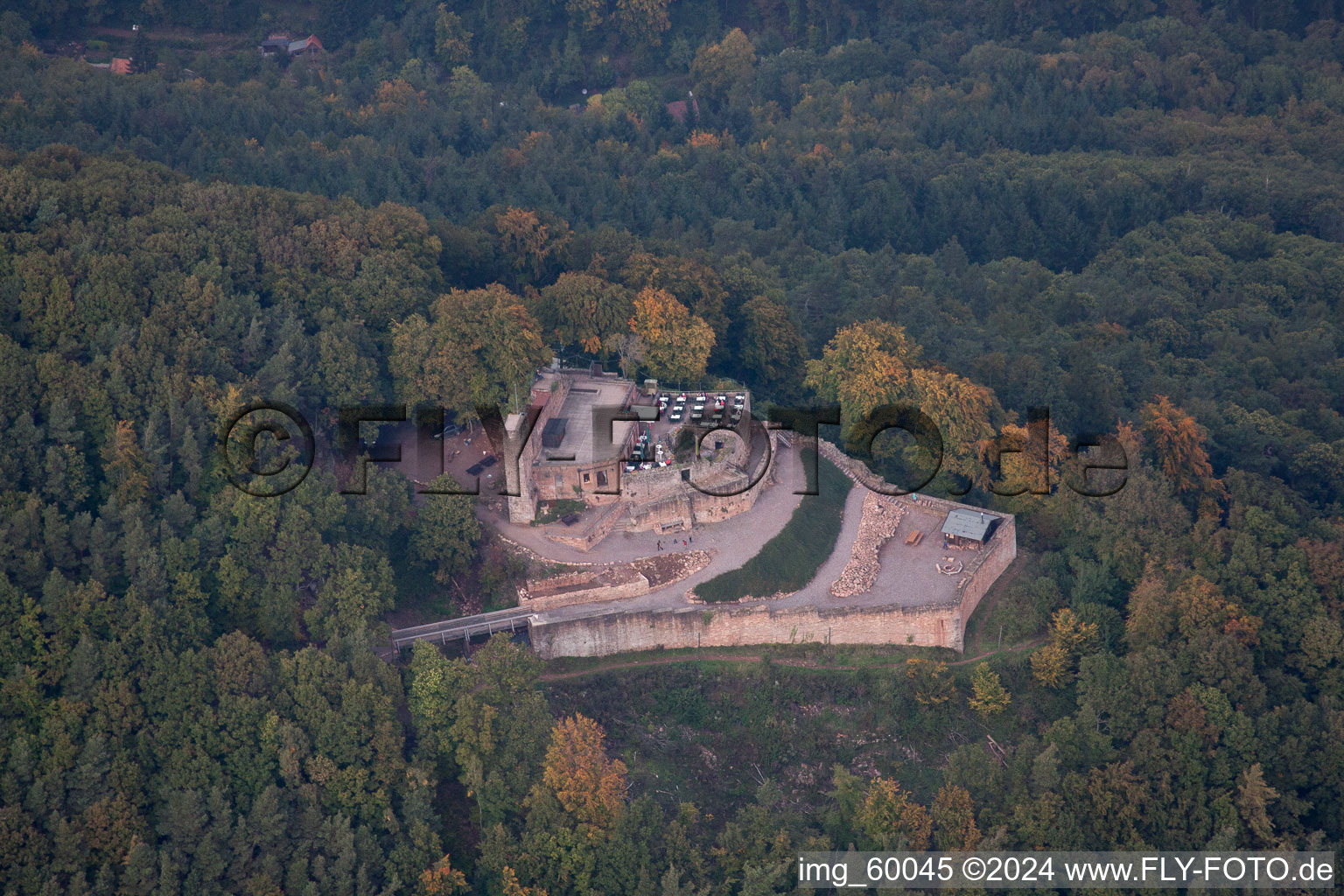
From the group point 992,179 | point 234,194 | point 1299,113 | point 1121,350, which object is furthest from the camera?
point 1299,113

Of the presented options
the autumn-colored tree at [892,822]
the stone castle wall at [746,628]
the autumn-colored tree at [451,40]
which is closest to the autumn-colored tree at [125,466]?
the stone castle wall at [746,628]

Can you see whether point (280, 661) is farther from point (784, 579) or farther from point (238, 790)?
point (784, 579)

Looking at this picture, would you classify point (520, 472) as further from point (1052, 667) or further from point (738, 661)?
point (1052, 667)

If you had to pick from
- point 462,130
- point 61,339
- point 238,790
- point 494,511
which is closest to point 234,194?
point 61,339

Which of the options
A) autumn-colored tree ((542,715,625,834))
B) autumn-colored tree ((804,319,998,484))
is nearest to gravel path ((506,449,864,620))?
autumn-colored tree ((804,319,998,484))

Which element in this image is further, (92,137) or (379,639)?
(92,137)

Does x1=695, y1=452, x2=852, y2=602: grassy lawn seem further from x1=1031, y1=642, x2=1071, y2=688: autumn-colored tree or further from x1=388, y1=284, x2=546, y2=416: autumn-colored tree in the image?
x1=388, y1=284, x2=546, y2=416: autumn-colored tree

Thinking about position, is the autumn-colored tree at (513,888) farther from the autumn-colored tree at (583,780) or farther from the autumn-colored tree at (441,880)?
the autumn-colored tree at (583,780)
